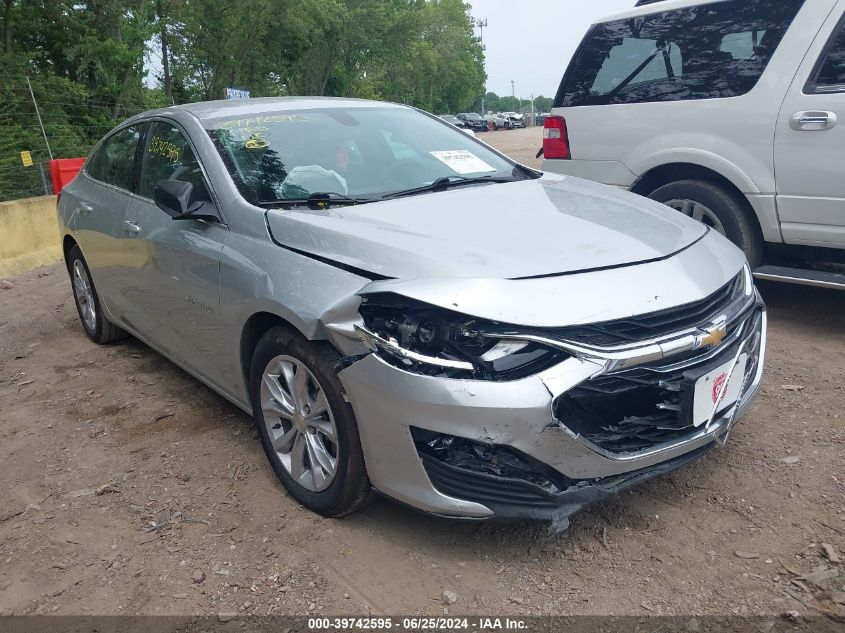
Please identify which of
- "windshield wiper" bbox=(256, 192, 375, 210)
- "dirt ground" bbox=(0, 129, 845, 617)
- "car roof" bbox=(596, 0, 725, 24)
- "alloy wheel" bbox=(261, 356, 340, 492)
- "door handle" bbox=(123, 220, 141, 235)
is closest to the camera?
"dirt ground" bbox=(0, 129, 845, 617)

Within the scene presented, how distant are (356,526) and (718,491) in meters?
1.44

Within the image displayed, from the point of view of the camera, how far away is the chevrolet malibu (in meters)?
2.34

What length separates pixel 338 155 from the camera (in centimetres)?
355

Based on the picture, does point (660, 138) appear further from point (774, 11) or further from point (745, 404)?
point (745, 404)

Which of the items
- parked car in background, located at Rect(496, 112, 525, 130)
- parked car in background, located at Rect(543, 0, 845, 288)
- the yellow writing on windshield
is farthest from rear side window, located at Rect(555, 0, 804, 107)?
parked car in background, located at Rect(496, 112, 525, 130)

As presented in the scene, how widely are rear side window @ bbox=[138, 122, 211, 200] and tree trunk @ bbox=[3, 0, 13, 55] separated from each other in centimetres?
1380

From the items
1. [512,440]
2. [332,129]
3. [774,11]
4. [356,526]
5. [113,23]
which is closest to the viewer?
[512,440]

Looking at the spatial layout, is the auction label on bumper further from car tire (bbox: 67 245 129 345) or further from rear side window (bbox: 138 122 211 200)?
car tire (bbox: 67 245 129 345)

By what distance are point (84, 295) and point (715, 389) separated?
14.7 ft

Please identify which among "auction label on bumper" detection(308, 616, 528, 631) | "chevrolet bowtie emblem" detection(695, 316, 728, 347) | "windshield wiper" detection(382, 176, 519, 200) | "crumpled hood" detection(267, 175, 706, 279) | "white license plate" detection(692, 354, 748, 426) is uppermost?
"windshield wiper" detection(382, 176, 519, 200)

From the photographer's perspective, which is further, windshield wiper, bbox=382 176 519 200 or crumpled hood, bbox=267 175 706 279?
windshield wiper, bbox=382 176 519 200

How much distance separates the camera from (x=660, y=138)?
5070mm

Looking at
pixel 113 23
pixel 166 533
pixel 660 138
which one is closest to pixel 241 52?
pixel 113 23

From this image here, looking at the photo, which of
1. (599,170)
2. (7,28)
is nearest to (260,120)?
(599,170)
